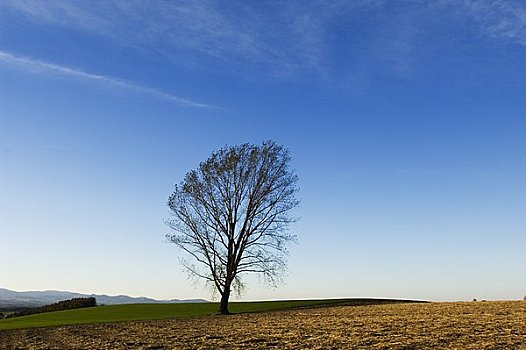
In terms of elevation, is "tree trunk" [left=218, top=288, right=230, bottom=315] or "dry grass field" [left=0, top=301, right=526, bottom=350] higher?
"tree trunk" [left=218, top=288, right=230, bottom=315]

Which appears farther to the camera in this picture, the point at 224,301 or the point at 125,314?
the point at 125,314

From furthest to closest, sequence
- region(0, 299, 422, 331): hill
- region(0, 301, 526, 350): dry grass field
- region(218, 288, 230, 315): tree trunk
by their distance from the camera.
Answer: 1. region(218, 288, 230, 315): tree trunk
2. region(0, 299, 422, 331): hill
3. region(0, 301, 526, 350): dry grass field

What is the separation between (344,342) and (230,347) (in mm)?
4007

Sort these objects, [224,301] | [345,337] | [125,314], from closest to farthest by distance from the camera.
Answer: [345,337] < [224,301] < [125,314]

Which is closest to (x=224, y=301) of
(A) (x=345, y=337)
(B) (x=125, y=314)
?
(B) (x=125, y=314)

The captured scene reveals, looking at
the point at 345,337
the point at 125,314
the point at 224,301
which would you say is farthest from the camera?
the point at 125,314

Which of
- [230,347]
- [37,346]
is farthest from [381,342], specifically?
[37,346]

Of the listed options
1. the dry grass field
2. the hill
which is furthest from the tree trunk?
the dry grass field

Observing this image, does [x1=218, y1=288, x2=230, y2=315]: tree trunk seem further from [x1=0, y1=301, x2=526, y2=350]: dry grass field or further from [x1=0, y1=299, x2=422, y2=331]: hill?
[x1=0, y1=301, x2=526, y2=350]: dry grass field

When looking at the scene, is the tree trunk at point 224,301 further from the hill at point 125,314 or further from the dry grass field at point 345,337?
the dry grass field at point 345,337

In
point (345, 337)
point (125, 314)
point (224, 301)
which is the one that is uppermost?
point (224, 301)

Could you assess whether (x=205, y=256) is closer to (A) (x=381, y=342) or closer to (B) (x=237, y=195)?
(B) (x=237, y=195)

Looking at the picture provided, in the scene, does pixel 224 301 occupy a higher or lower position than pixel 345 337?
higher

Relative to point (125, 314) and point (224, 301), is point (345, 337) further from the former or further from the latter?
point (125, 314)
